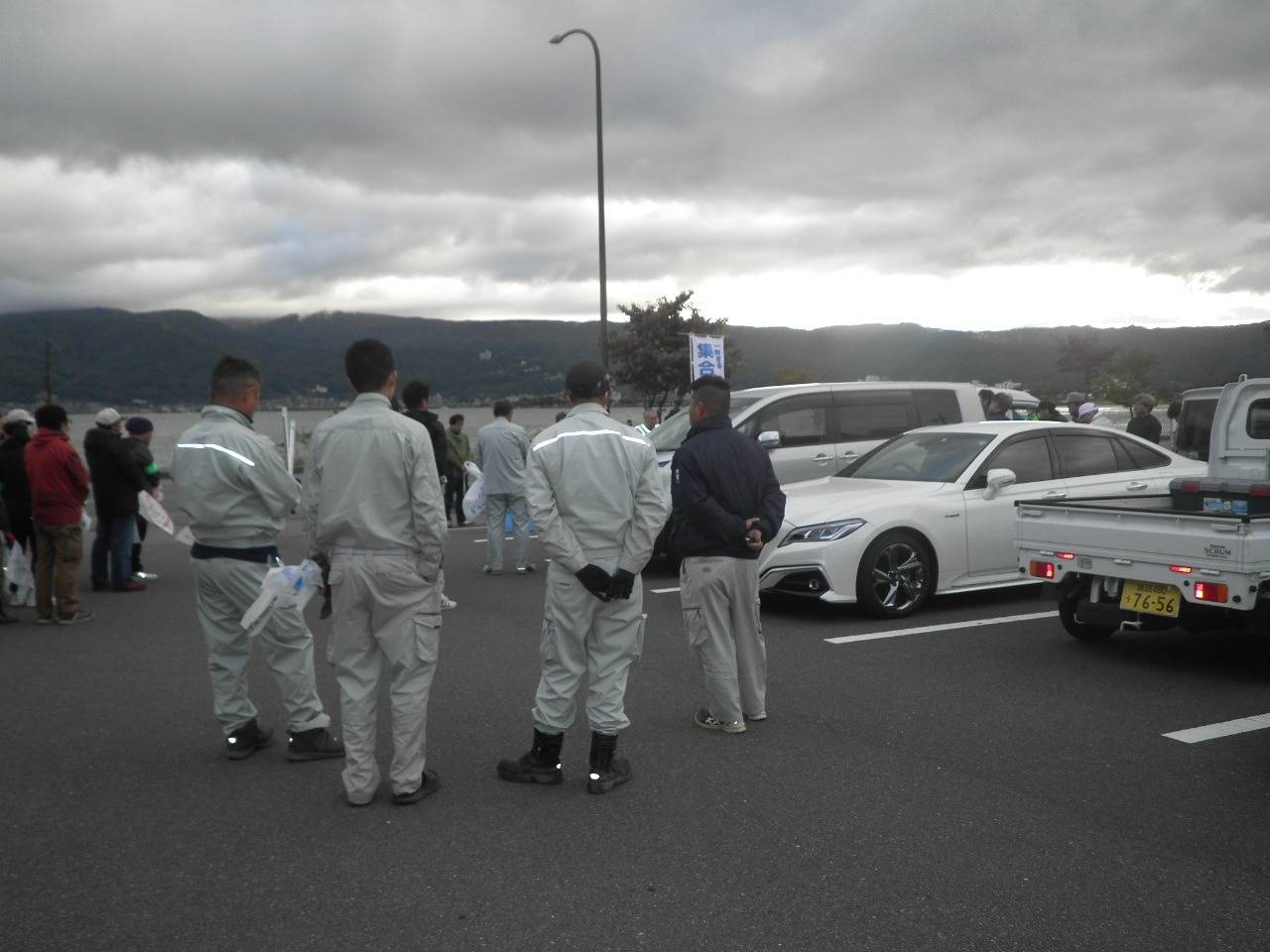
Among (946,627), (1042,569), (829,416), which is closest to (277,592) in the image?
(1042,569)

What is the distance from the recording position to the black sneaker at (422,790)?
173 inches

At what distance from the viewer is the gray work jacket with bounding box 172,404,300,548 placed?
490cm

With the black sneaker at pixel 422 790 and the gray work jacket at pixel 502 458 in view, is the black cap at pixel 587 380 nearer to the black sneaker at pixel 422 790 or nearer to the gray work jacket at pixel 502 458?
the black sneaker at pixel 422 790

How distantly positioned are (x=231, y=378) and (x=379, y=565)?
148 centimetres

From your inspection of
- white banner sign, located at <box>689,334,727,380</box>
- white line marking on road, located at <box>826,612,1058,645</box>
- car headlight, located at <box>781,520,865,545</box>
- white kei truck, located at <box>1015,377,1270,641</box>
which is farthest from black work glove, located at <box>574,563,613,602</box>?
white banner sign, located at <box>689,334,727,380</box>

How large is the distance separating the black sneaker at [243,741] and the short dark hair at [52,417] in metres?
5.10

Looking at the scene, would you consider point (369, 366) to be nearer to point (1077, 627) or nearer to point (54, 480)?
point (1077, 627)

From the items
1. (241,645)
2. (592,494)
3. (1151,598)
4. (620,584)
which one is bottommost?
(1151,598)

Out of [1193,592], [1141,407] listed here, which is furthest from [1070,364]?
[1193,592]

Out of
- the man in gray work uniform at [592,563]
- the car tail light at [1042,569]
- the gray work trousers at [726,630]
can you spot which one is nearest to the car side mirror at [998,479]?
the car tail light at [1042,569]

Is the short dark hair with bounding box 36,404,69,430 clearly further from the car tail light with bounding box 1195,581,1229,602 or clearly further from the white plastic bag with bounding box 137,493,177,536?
the car tail light with bounding box 1195,581,1229,602

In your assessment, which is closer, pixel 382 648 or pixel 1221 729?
pixel 382 648

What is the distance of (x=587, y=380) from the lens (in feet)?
15.6

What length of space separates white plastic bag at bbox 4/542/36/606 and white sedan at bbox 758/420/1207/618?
6942mm
